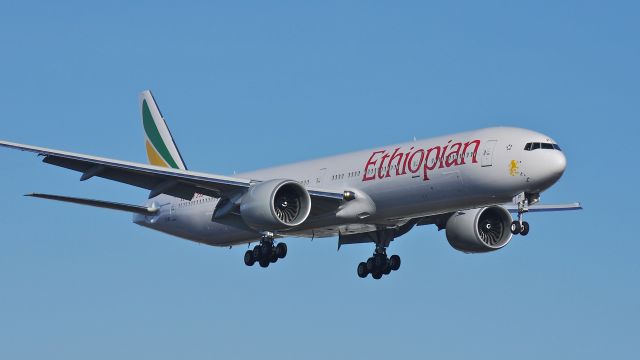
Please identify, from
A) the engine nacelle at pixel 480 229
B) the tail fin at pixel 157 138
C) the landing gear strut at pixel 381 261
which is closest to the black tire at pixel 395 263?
the landing gear strut at pixel 381 261

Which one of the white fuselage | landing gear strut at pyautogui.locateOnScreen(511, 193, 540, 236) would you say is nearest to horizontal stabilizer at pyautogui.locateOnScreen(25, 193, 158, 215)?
the white fuselage

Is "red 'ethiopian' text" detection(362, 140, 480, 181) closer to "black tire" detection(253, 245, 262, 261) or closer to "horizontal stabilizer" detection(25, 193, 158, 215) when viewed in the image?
"black tire" detection(253, 245, 262, 261)

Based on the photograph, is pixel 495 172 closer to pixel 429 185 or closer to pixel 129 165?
pixel 429 185

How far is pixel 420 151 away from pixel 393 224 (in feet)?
14.7

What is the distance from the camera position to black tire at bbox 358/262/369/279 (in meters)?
61.5

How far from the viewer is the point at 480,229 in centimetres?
5909

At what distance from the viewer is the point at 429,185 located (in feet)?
174

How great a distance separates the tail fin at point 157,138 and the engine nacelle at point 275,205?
560 inches

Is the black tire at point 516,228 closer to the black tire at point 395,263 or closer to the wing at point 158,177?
the wing at point 158,177

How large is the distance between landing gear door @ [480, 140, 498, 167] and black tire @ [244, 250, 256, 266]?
1272 centimetres

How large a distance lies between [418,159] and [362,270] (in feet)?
30.1

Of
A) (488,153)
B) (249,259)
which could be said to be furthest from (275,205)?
(488,153)

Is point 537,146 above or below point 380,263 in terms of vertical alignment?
above

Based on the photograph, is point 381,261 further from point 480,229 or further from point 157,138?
point 157,138
